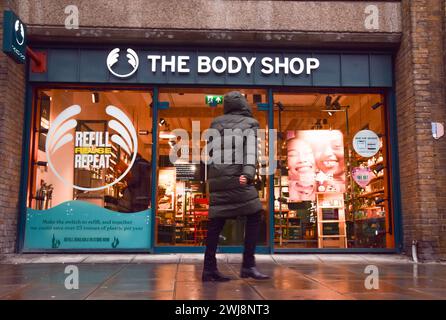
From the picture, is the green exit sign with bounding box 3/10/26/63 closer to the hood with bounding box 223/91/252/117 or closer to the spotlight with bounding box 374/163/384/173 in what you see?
the hood with bounding box 223/91/252/117

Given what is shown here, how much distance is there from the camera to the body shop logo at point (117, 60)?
27.9 ft

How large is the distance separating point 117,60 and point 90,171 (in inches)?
73.8

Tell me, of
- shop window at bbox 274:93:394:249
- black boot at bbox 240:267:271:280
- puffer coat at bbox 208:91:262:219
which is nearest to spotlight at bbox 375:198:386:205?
shop window at bbox 274:93:394:249

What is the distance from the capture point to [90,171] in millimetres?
8555

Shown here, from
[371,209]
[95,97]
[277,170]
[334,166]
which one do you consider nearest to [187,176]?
[277,170]

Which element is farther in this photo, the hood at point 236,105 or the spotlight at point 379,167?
the spotlight at point 379,167

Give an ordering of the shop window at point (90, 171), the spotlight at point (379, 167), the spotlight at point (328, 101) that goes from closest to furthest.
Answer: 1. the shop window at point (90, 171)
2. the spotlight at point (379, 167)
3. the spotlight at point (328, 101)

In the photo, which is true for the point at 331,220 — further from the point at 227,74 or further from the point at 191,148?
the point at 227,74

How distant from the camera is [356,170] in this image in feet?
29.6

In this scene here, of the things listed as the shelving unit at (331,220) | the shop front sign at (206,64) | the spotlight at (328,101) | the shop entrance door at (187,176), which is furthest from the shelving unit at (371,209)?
the shop front sign at (206,64)

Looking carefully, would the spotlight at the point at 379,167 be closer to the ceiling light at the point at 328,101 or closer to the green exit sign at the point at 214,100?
the ceiling light at the point at 328,101

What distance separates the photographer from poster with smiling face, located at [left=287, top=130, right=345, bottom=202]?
9.02m

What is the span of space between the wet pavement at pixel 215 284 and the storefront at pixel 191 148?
53cm
